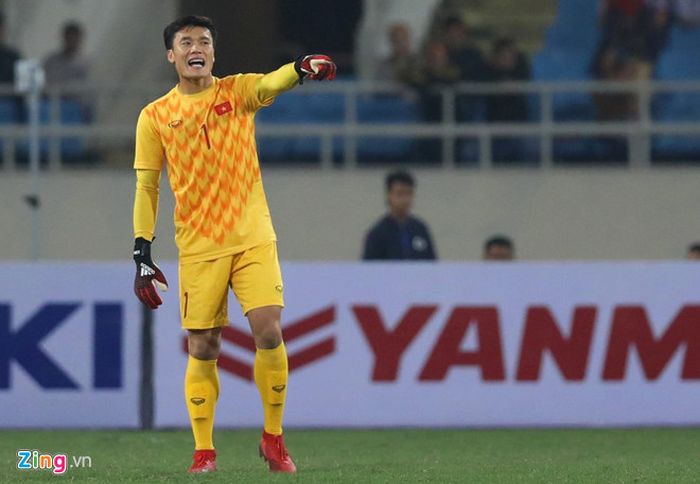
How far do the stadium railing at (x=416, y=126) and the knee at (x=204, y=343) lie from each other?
767 centimetres

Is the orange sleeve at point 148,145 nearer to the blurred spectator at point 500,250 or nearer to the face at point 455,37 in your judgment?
the blurred spectator at point 500,250

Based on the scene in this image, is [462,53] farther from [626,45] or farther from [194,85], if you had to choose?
[194,85]

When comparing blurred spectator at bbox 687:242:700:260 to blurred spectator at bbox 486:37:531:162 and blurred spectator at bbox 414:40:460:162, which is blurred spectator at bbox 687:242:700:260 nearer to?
blurred spectator at bbox 486:37:531:162

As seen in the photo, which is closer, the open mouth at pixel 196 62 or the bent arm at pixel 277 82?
the bent arm at pixel 277 82

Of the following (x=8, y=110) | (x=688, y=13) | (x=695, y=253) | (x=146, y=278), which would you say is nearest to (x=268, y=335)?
(x=146, y=278)

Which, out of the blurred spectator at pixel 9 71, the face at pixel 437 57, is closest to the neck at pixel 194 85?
the face at pixel 437 57

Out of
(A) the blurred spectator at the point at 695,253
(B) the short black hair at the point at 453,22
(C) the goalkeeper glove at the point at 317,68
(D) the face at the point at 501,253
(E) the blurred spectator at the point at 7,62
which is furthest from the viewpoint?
(E) the blurred spectator at the point at 7,62

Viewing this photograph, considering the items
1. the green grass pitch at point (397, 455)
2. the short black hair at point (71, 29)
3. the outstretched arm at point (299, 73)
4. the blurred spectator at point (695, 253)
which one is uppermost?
the outstretched arm at point (299, 73)

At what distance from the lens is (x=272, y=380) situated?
8.61 metres

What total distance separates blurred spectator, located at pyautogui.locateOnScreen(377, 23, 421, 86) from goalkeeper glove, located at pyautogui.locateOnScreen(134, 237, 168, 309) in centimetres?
786

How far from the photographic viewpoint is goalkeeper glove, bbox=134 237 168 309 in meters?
8.55

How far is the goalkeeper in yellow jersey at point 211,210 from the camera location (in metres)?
8.49

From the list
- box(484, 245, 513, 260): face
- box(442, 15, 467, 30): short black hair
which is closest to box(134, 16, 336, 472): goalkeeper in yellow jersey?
box(484, 245, 513, 260): face

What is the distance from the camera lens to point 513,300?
1204 centimetres
